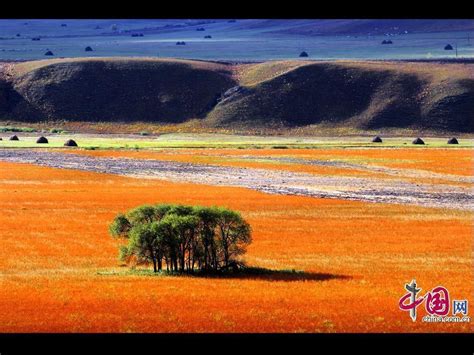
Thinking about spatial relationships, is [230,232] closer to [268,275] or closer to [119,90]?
[268,275]

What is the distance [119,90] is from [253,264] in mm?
114715

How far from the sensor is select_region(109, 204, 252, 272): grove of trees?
27.0m

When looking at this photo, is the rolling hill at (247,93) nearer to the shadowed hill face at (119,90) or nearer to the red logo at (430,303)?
the shadowed hill face at (119,90)

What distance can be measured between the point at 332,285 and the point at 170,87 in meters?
121

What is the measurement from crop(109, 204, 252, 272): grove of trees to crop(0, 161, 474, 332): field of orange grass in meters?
1.10

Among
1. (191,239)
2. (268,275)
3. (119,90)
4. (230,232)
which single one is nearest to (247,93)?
(119,90)

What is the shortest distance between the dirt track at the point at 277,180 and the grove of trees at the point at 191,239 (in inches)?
875

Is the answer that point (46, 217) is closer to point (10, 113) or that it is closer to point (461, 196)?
point (461, 196)

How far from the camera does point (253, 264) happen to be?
2859cm

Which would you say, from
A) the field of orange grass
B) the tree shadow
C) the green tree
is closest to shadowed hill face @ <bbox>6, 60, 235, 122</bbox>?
the field of orange grass

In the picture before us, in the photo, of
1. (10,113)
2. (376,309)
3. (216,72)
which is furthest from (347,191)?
(216,72)

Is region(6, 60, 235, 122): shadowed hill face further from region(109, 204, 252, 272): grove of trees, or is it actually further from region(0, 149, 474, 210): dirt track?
region(109, 204, 252, 272): grove of trees

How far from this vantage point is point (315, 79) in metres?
141

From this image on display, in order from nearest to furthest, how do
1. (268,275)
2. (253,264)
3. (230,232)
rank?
(268,275)
(230,232)
(253,264)
